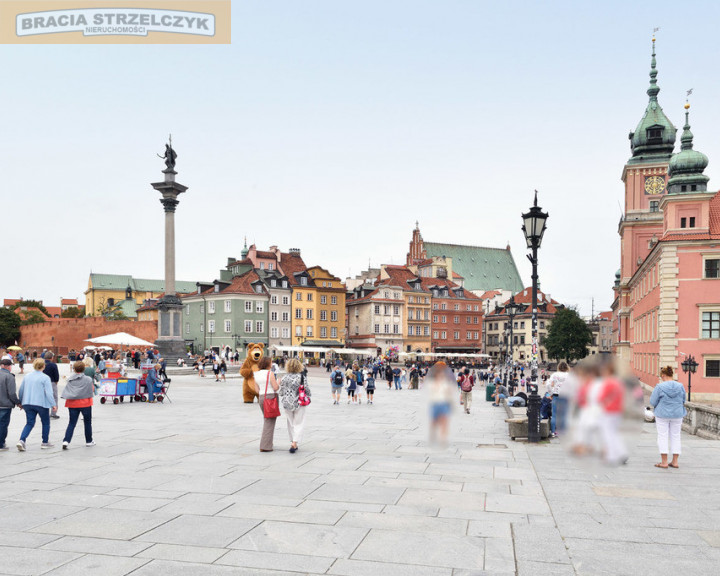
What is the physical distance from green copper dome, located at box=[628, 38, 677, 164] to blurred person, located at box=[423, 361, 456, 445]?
100m

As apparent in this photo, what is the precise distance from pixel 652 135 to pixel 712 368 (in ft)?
173

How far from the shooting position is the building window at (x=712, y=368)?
51688mm

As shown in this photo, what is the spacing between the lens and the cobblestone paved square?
9.38 meters

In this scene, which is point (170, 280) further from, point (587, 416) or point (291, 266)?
point (587, 416)

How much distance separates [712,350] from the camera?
52125 mm

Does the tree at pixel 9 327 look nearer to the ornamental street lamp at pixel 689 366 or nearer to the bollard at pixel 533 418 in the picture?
the ornamental street lamp at pixel 689 366

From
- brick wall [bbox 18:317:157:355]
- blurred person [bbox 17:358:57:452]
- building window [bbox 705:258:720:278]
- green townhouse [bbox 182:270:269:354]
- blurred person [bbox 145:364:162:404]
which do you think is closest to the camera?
blurred person [bbox 17:358:57:452]

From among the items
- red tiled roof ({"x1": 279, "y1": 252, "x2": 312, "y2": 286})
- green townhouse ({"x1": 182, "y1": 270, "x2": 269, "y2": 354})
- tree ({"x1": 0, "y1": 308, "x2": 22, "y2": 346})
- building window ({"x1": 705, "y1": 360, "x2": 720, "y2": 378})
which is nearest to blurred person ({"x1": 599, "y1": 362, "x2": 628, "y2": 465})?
building window ({"x1": 705, "y1": 360, "x2": 720, "y2": 378})

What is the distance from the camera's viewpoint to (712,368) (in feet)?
171

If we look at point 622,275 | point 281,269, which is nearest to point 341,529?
point 622,275

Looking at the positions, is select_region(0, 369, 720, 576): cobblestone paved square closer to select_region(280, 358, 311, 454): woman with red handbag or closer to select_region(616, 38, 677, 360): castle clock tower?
select_region(280, 358, 311, 454): woman with red handbag

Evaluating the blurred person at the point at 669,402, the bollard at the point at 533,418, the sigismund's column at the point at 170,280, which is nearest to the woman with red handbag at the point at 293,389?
the bollard at the point at 533,418

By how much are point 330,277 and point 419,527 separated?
112 metres

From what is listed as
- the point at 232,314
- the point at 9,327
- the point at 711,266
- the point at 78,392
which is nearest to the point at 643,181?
the point at 711,266
